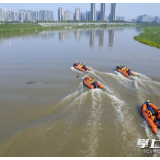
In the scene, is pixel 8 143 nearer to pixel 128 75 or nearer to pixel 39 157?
pixel 39 157

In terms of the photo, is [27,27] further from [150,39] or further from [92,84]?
[92,84]

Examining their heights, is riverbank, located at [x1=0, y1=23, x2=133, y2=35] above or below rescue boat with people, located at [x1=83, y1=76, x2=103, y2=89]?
above

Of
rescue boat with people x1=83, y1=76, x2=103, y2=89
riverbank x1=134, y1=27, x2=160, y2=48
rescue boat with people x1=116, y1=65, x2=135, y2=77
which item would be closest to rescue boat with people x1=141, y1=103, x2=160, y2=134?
rescue boat with people x1=83, y1=76, x2=103, y2=89

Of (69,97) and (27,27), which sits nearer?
(69,97)

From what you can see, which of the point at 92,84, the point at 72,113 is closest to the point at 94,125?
the point at 72,113

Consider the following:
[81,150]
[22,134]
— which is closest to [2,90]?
[22,134]

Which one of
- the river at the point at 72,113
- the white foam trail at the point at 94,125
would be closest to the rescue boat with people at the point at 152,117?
the river at the point at 72,113

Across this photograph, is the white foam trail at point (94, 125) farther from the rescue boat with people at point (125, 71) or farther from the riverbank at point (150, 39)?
the riverbank at point (150, 39)

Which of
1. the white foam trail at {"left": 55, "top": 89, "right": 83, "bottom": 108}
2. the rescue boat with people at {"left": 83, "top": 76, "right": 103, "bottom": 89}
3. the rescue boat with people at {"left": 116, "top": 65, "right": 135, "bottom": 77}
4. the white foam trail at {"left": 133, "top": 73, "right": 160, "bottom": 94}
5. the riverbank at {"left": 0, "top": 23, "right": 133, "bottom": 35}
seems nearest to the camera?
the white foam trail at {"left": 55, "top": 89, "right": 83, "bottom": 108}

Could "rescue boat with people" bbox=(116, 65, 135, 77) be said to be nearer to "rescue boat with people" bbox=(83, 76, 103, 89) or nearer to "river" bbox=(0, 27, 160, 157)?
"river" bbox=(0, 27, 160, 157)

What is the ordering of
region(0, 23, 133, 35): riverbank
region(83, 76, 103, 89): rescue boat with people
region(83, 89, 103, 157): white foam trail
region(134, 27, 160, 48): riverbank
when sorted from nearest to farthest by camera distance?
1. region(83, 89, 103, 157): white foam trail
2. region(83, 76, 103, 89): rescue boat with people
3. region(134, 27, 160, 48): riverbank
4. region(0, 23, 133, 35): riverbank

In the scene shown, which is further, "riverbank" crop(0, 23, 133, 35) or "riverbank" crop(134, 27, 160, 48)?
"riverbank" crop(0, 23, 133, 35)
